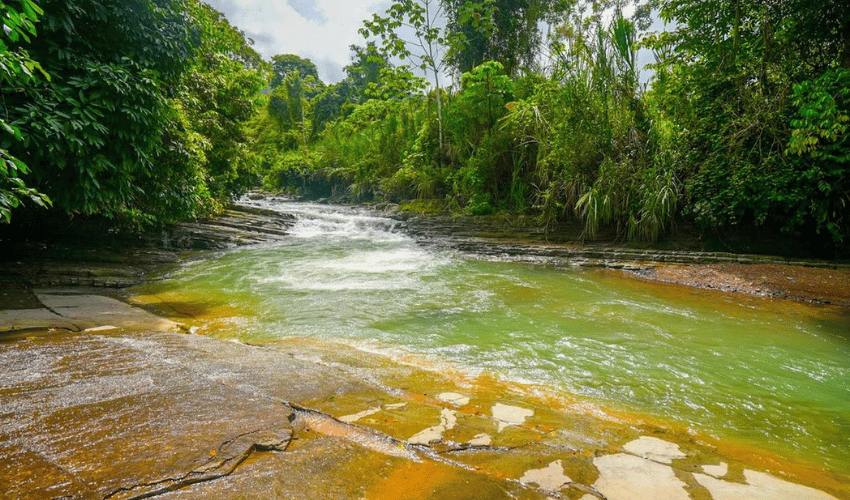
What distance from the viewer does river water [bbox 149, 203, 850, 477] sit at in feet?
9.55

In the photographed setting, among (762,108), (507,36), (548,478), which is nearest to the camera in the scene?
(548,478)

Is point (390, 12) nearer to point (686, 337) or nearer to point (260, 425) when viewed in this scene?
point (686, 337)

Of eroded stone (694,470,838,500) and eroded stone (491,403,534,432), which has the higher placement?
eroded stone (694,470,838,500)

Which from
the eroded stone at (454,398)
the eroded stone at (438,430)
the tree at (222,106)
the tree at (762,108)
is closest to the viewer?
the eroded stone at (438,430)

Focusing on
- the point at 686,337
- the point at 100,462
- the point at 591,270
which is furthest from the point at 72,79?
the point at 591,270

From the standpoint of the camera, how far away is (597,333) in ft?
14.8

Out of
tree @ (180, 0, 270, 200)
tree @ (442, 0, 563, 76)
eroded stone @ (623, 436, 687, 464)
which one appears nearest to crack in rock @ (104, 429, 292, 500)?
eroded stone @ (623, 436, 687, 464)

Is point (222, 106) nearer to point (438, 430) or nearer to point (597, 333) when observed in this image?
point (597, 333)

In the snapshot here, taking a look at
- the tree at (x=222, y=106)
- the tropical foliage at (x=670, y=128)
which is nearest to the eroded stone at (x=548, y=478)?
the tropical foliage at (x=670, y=128)

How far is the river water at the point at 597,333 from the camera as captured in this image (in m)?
2.91

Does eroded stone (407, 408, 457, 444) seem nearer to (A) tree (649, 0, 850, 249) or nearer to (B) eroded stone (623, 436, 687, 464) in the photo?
(B) eroded stone (623, 436, 687, 464)

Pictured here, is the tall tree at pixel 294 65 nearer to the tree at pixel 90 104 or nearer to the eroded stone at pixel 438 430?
the tree at pixel 90 104

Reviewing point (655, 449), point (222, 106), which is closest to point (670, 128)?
point (655, 449)

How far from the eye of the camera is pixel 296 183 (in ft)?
85.0
